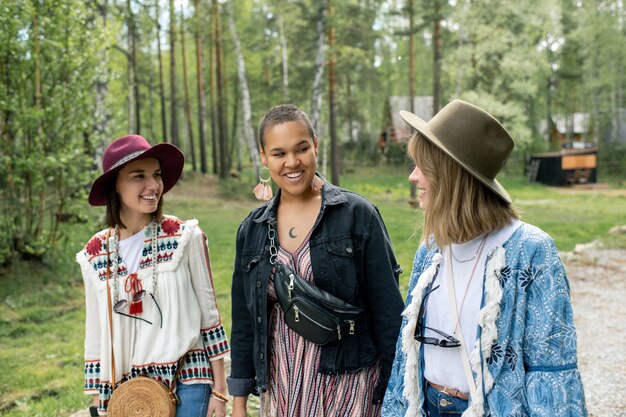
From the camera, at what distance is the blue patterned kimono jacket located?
1.83m

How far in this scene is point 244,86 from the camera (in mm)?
23125

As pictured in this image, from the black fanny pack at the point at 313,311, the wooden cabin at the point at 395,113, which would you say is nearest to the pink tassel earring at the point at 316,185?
the black fanny pack at the point at 313,311

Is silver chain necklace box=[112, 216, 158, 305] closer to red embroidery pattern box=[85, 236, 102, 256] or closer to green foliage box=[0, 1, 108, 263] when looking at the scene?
red embroidery pattern box=[85, 236, 102, 256]

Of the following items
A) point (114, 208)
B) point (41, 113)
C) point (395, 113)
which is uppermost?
point (395, 113)

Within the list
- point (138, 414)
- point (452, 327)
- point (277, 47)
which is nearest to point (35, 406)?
point (138, 414)

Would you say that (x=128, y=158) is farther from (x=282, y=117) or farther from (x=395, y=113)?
(x=395, y=113)

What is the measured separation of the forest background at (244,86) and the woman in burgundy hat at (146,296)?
2723 millimetres

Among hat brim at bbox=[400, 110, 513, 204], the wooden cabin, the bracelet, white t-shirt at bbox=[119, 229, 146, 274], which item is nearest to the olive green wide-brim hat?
hat brim at bbox=[400, 110, 513, 204]

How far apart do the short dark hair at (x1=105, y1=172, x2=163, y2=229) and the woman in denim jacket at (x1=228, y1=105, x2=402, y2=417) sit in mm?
547

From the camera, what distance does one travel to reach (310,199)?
2707mm

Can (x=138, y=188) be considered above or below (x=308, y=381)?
above

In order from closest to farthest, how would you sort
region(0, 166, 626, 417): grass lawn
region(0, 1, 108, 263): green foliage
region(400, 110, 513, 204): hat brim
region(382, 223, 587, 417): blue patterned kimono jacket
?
region(382, 223, 587, 417): blue patterned kimono jacket → region(400, 110, 513, 204): hat brim → region(0, 166, 626, 417): grass lawn → region(0, 1, 108, 263): green foliage

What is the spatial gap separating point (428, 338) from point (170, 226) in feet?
4.57

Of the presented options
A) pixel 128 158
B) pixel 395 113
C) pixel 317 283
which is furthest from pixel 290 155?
pixel 395 113
